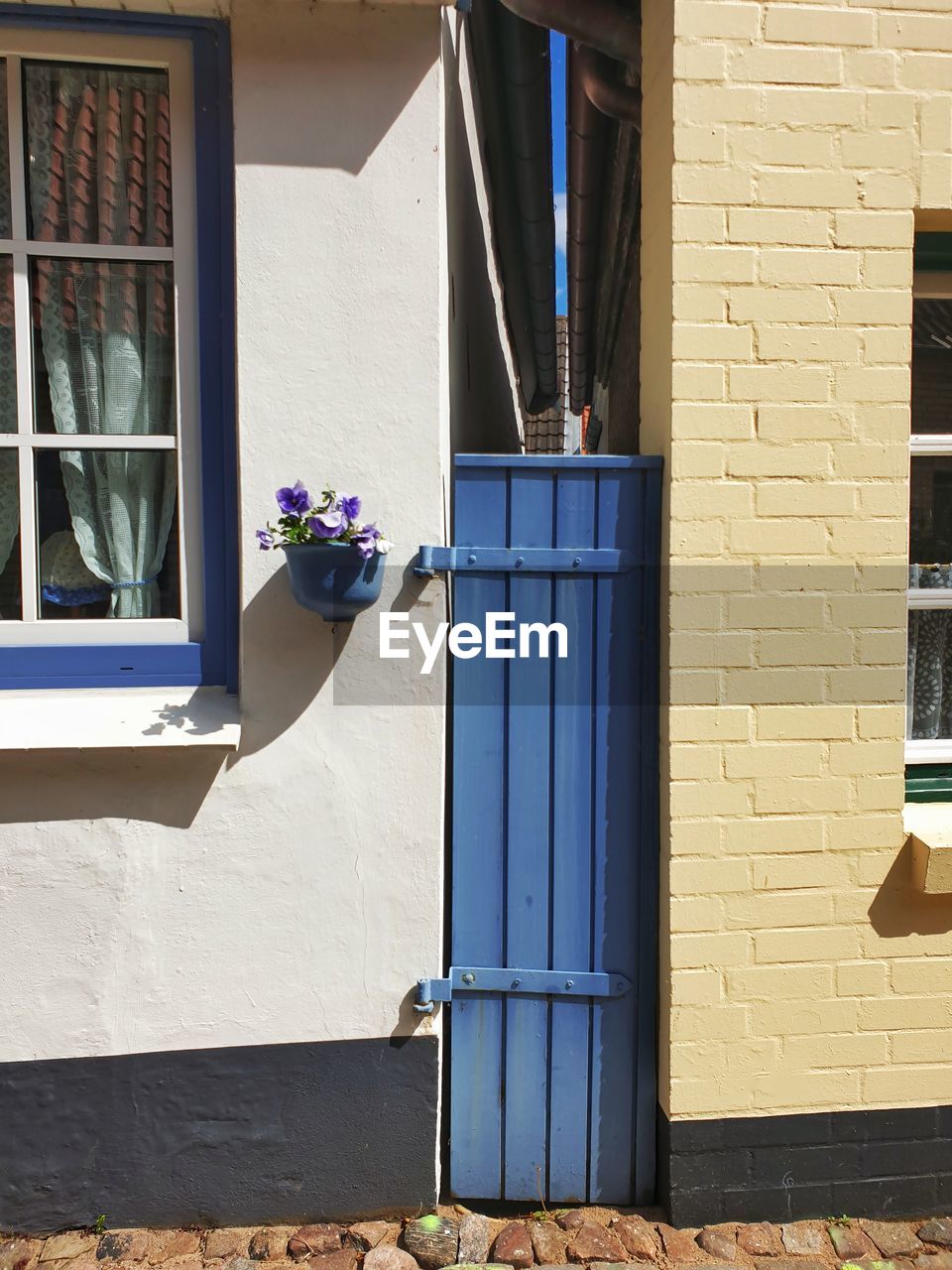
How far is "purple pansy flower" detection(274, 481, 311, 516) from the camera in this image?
204 cm

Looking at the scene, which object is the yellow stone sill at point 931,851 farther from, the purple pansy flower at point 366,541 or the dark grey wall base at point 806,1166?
the purple pansy flower at point 366,541

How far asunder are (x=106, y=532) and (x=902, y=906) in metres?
2.49

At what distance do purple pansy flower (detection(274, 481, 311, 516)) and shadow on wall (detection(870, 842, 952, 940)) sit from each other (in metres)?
1.89

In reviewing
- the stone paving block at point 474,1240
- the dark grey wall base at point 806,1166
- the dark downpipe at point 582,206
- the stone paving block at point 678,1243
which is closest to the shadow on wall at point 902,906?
the dark grey wall base at point 806,1166

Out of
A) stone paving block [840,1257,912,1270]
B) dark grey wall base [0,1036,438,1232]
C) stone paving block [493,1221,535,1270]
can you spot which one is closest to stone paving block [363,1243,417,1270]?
dark grey wall base [0,1036,438,1232]

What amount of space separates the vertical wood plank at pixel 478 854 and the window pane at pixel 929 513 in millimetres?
1240

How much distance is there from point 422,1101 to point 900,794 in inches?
62.7

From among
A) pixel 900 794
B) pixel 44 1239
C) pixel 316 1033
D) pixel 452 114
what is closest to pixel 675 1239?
pixel 316 1033

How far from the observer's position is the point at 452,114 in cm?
283

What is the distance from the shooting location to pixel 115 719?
219 cm

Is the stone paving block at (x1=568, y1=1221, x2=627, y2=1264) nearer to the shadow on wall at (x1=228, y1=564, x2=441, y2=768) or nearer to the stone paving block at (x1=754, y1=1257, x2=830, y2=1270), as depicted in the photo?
the stone paving block at (x1=754, y1=1257, x2=830, y2=1270)

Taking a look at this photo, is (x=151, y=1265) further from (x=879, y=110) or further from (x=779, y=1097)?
(x=879, y=110)

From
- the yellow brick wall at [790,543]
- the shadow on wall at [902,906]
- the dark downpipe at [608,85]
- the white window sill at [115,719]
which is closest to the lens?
the white window sill at [115,719]

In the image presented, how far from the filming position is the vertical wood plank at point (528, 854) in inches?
92.4
